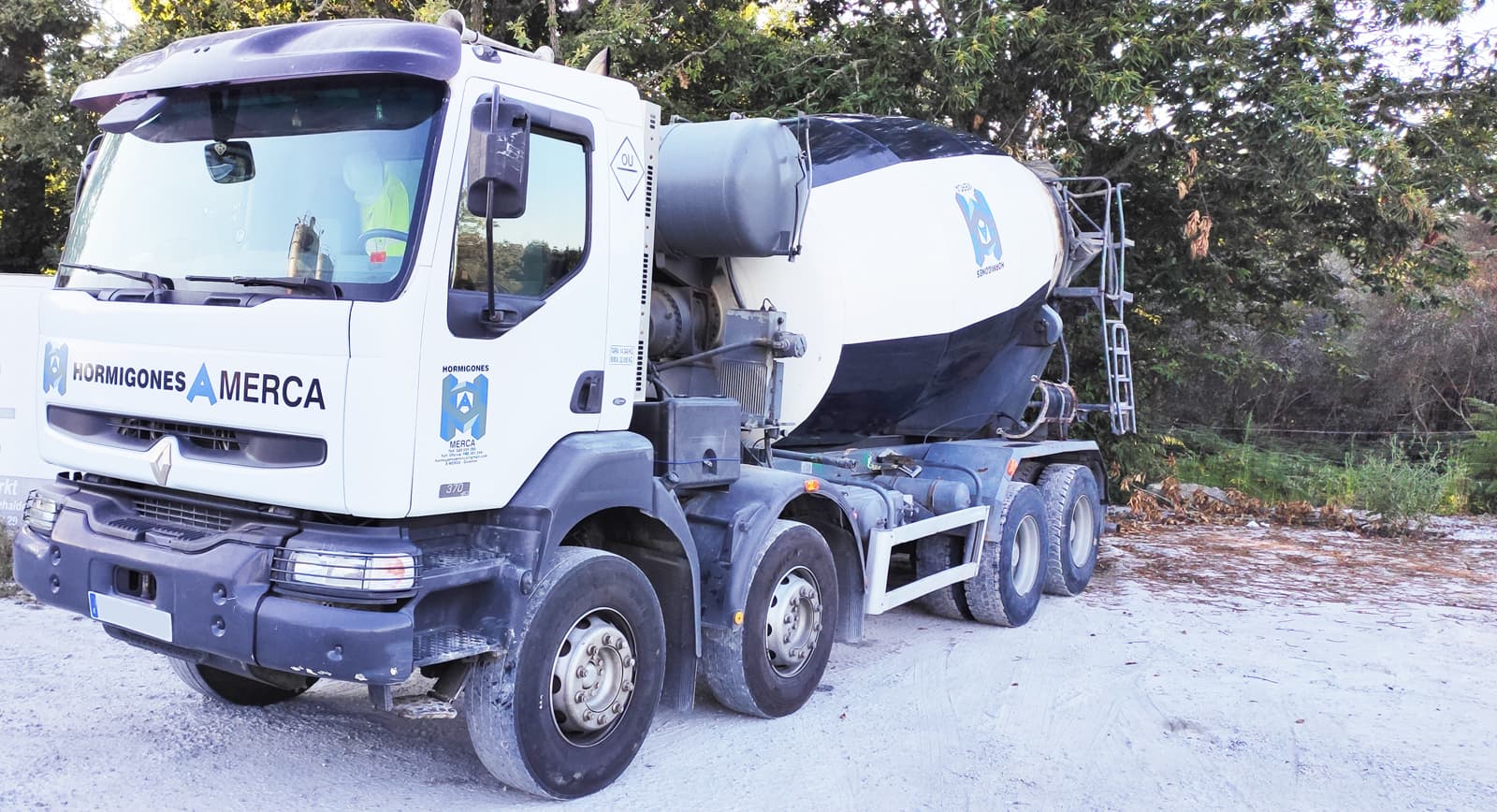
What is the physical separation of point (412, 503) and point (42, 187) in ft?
40.4

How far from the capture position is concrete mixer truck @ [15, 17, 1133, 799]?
376 centimetres

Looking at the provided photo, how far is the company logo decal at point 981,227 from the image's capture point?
7.26m

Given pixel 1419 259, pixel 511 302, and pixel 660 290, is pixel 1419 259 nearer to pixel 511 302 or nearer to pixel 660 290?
pixel 660 290

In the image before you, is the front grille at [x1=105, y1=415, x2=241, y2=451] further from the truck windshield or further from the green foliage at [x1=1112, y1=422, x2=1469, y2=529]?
the green foliage at [x1=1112, y1=422, x2=1469, y2=529]

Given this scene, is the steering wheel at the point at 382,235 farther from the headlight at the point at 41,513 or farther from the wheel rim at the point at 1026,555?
the wheel rim at the point at 1026,555

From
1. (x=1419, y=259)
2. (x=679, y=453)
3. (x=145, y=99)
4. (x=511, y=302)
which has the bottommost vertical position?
(x=679, y=453)

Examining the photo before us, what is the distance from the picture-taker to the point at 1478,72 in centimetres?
1142

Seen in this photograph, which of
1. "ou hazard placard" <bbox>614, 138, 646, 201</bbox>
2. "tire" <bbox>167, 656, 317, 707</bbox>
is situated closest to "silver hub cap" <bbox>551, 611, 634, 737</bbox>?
"tire" <bbox>167, 656, 317, 707</bbox>

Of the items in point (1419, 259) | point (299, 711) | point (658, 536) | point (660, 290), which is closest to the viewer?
point (658, 536)

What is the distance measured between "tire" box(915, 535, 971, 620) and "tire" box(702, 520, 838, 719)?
5.42ft

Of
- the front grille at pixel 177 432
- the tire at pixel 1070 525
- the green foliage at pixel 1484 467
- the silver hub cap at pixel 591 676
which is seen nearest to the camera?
the front grille at pixel 177 432

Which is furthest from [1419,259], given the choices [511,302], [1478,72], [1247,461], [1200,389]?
[511,302]

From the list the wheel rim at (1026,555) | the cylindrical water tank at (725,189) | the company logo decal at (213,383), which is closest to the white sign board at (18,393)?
the company logo decal at (213,383)

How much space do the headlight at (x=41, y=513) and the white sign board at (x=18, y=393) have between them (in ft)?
11.0
